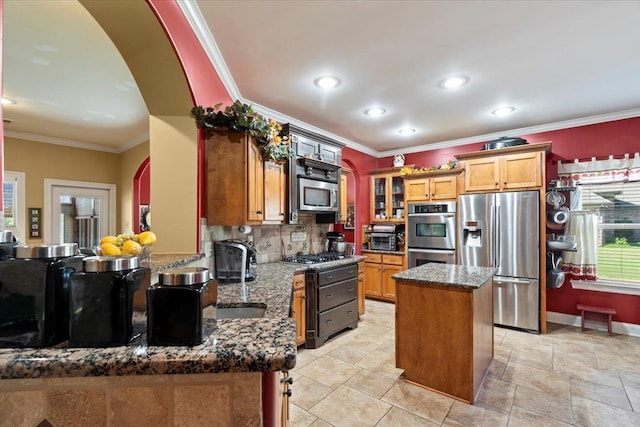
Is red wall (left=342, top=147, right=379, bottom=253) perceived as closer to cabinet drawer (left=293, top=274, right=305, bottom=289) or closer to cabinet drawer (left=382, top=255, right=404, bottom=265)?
cabinet drawer (left=382, top=255, right=404, bottom=265)

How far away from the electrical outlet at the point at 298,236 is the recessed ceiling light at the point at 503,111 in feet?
9.28

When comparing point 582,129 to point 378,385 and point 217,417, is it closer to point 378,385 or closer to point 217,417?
point 378,385

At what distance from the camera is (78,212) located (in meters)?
4.81

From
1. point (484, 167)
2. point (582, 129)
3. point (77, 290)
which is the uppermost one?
point (582, 129)

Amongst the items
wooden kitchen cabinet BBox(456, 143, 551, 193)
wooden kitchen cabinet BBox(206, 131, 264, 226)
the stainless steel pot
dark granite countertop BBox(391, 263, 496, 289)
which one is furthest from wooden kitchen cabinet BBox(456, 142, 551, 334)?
wooden kitchen cabinet BBox(206, 131, 264, 226)

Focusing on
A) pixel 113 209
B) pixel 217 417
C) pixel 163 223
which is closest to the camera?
pixel 217 417

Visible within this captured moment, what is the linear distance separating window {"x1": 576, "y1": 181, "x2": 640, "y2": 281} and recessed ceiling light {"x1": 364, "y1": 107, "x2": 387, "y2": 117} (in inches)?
108

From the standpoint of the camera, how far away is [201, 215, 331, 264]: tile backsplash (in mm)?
2606

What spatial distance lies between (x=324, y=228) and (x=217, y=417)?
12.9 feet

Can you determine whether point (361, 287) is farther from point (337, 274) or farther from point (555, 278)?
point (555, 278)

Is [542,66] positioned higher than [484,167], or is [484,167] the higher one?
[542,66]

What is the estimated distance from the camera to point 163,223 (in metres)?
2.13

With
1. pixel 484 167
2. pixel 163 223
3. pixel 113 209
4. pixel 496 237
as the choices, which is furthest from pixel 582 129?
pixel 113 209

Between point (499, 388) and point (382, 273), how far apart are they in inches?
103
